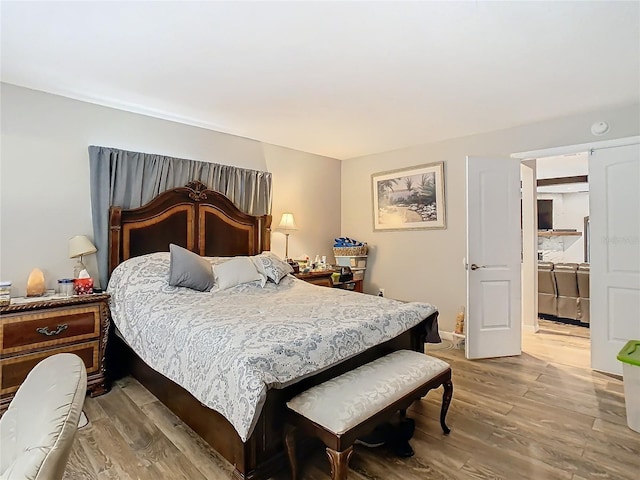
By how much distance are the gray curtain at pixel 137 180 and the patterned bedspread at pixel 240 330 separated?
1.68 ft

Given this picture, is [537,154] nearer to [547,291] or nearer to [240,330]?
[547,291]

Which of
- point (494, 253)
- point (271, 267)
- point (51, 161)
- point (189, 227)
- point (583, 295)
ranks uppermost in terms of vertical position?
point (51, 161)

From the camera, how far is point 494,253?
3.79 meters

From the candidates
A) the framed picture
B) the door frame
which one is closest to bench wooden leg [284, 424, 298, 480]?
the framed picture

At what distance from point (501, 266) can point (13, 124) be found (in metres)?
4.75

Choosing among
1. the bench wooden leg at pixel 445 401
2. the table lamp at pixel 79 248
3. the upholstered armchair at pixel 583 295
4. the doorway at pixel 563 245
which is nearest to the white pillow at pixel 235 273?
the table lamp at pixel 79 248

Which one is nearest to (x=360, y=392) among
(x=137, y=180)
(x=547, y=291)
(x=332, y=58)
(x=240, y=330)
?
(x=240, y=330)

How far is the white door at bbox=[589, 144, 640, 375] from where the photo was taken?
3.22m

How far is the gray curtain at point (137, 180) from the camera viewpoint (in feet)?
10.4

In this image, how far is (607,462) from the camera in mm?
1992

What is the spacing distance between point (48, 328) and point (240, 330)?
1695 mm

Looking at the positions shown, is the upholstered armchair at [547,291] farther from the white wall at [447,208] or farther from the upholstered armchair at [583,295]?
the white wall at [447,208]

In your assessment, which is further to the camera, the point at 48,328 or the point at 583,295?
the point at 583,295

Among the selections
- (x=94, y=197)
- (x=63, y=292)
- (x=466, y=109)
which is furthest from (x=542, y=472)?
(x=94, y=197)
